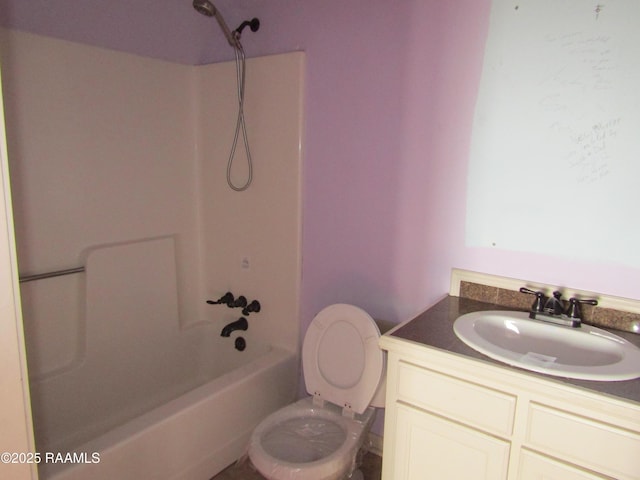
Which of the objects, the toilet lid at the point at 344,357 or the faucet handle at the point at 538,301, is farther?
the toilet lid at the point at 344,357

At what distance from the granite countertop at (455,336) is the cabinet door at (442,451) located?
0.21m

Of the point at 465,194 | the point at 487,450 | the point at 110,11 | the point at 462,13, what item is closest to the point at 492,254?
the point at 465,194

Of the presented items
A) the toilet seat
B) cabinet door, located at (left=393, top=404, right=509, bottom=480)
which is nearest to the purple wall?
the toilet seat

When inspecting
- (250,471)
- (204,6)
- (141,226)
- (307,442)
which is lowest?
(250,471)

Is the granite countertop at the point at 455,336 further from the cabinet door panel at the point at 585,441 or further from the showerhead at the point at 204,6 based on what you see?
the showerhead at the point at 204,6

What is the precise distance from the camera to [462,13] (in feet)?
5.07

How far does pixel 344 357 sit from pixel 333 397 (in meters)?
0.18

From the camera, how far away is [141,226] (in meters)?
2.21

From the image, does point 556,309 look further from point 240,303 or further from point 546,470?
point 240,303

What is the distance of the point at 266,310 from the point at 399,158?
107 cm

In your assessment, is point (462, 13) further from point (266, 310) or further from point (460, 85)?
point (266, 310)

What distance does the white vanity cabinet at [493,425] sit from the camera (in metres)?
0.99

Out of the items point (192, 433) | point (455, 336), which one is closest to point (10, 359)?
point (192, 433)

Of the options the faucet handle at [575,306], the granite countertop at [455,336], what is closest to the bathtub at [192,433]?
the granite countertop at [455,336]
